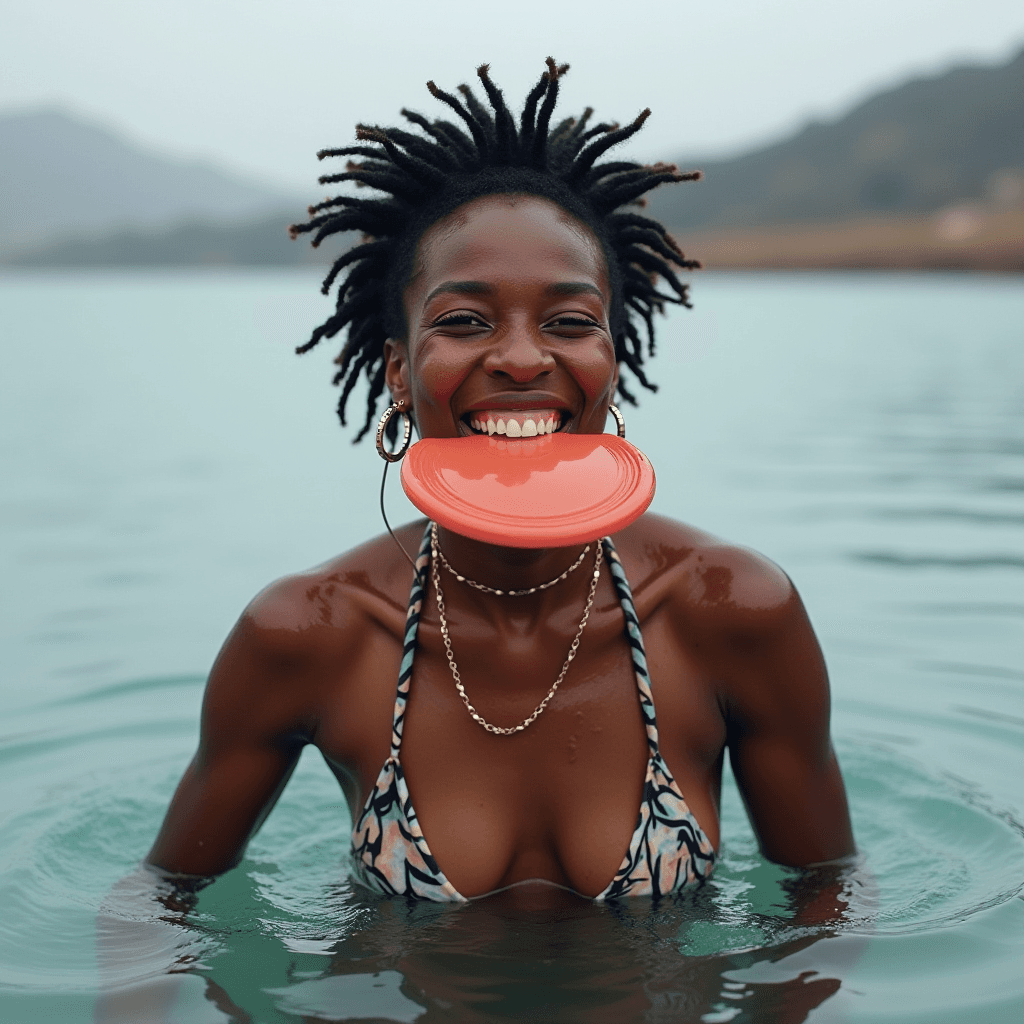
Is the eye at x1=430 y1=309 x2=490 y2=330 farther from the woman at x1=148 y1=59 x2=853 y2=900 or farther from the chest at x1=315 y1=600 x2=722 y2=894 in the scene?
the chest at x1=315 y1=600 x2=722 y2=894

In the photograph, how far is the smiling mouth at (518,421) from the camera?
8.63ft

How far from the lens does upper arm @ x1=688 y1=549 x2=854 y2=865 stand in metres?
2.70

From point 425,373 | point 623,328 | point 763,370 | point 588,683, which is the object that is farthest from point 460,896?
point 763,370

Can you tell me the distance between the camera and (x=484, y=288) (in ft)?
8.55

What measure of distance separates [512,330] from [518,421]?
0.18 m

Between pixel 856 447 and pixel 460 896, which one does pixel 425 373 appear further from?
pixel 856 447

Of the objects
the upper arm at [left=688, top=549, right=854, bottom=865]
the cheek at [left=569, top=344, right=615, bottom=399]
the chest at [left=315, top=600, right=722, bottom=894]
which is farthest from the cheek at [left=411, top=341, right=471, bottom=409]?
the upper arm at [left=688, top=549, right=854, bottom=865]

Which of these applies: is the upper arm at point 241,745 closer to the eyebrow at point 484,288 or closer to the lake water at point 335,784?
the lake water at point 335,784

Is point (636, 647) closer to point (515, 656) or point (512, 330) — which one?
point (515, 656)

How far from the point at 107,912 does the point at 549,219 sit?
5.96 feet

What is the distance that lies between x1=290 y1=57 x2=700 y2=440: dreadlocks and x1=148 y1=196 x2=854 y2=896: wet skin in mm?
101

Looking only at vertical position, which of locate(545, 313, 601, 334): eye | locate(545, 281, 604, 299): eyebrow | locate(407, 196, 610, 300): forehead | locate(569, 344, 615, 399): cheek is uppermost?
locate(407, 196, 610, 300): forehead

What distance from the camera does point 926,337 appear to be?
2353cm

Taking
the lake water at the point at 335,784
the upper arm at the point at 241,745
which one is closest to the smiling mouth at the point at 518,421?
the upper arm at the point at 241,745
